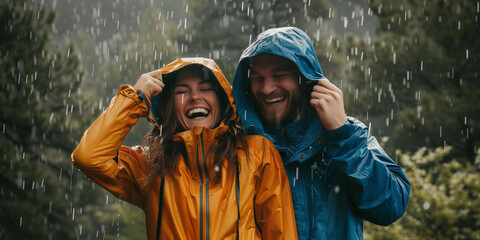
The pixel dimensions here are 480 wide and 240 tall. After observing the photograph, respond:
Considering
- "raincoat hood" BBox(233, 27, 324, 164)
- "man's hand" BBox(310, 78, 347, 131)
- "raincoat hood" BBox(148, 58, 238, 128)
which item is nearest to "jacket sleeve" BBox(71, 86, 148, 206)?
"raincoat hood" BBox(148, 58, 238, 128)

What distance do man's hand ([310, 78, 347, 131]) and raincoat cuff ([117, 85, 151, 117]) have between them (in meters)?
0.96

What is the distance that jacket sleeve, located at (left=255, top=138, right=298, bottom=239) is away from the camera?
222 centimetres

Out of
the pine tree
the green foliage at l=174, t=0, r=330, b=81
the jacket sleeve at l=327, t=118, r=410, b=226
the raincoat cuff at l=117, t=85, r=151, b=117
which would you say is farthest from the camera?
the green foliage at l=174, t=0, r=330, b=81

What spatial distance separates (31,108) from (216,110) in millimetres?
7977

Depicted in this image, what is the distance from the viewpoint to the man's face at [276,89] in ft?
8.51

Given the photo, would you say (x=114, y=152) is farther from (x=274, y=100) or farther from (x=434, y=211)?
(x=434, y=211)

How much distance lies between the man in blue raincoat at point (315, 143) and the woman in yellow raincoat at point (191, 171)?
0.12 meters

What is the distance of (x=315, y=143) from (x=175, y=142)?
0.81 metres

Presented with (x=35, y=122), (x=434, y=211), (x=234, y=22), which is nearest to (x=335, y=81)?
(x=234, y=22)

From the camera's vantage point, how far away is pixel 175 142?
100 inches

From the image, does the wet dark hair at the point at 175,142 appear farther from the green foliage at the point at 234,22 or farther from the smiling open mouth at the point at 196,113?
the green foliage at the point at 234,22

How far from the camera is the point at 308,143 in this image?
7.82 feet

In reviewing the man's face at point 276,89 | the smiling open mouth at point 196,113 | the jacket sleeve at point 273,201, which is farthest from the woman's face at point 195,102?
the jacket sleeve at point 273,201

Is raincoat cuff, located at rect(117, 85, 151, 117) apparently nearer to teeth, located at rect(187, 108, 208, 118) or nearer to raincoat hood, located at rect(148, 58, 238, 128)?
raincoat hood, located at rect(148, 58, 238, 128)
